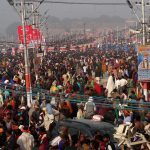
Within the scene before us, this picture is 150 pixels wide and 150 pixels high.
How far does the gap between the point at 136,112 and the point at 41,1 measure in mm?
11283

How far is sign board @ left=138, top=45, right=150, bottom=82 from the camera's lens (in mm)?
20906

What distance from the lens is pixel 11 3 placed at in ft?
83.0

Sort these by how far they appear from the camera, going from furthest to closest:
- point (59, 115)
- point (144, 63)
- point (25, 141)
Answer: point (144, 63) < point (59, 115) < point (25, 141)

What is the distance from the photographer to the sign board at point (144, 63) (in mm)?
20906

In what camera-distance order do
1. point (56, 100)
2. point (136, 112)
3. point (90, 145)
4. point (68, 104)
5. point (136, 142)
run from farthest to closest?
point (56, 100)
point (68, 104)
point (136, 112)
point (136, 142)
point (90, 145)

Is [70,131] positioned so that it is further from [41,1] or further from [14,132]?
[41,1]

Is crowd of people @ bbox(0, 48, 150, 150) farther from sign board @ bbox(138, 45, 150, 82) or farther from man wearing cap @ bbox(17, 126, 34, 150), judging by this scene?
sign board @ bbox(138, 45, 150, 82)

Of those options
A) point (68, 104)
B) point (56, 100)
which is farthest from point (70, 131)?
point (56, 100)

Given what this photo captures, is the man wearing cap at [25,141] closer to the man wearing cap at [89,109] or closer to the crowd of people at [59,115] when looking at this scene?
the crowd of people at [59,115]

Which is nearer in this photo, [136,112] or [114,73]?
[136,112]

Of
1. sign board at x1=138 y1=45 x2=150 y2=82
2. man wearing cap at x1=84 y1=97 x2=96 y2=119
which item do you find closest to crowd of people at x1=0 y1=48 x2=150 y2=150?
man wearing cap at x1=84 y1=97 x2=96 y2=119

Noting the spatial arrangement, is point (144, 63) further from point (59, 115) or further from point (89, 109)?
point (59, 115)

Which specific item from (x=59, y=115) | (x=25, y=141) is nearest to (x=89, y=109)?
(x=59, y=115)

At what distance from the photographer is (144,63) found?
21.2 metres
